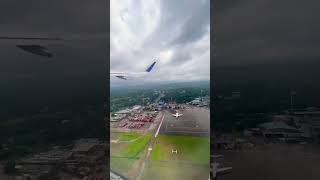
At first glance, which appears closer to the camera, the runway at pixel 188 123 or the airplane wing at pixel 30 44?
the airplane wing at pixel 30 44

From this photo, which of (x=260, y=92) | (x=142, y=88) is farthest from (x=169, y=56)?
(x=260, y=92)

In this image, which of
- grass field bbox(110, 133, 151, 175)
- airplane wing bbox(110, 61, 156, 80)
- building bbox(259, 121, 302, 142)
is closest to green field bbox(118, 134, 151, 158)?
grass field bbox(110, 133, 151, 175)

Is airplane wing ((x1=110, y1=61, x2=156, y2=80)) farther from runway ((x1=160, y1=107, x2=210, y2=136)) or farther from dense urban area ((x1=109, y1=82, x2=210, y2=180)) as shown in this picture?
runway ((x1=160, y1=107, x2=210, y2=136))

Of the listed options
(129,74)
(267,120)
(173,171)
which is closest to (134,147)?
(173,171)

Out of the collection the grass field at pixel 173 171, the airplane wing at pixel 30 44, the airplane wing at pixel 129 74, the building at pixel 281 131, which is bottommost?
the grass field at pixel 173 171

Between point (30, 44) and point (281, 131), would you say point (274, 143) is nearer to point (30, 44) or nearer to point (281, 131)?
point (281, 131)

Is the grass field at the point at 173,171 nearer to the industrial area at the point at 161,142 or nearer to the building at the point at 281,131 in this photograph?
the industrial area at the point at 161,142

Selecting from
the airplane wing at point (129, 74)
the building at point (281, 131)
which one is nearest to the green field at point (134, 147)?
the airplane wing at point (129, 74)

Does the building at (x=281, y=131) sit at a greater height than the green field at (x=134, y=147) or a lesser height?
greater

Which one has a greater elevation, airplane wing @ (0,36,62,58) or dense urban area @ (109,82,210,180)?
airplane wing @ (0,36,62,58)
